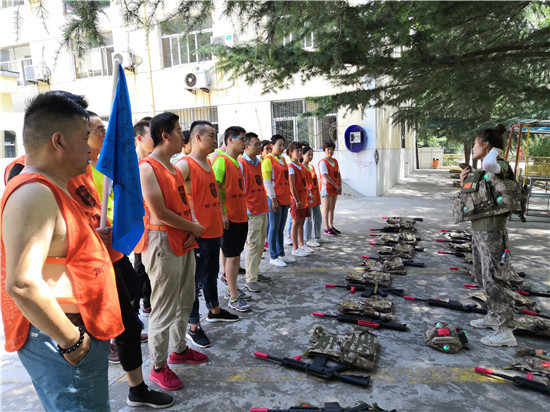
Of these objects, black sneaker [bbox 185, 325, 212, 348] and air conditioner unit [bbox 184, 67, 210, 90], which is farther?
air conditioner unit [bbox 184, 67, 210, 90]

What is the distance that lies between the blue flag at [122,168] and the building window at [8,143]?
17350 mm

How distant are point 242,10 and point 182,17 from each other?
60 centimetres

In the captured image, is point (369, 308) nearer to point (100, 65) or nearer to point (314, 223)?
point (314, 223)

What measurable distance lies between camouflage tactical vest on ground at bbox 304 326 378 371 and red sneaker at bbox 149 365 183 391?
1109 millimetres

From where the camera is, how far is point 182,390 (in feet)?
8.96

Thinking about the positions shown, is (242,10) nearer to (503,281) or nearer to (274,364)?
(274,364)

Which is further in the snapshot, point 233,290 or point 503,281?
point 233,290

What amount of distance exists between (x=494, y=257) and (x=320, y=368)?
2.00 metres

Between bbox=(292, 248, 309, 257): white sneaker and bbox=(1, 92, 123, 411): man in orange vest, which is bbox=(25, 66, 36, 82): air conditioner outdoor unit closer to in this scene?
bbox=(292, 248, 309, 257): white sneaker

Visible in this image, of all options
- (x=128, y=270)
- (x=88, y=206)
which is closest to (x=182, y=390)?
(x=128, y=270)

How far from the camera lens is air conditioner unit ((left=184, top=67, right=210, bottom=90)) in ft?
45.2

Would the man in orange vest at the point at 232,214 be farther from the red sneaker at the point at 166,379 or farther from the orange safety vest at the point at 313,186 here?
the orange safety vest at the point at 313,186

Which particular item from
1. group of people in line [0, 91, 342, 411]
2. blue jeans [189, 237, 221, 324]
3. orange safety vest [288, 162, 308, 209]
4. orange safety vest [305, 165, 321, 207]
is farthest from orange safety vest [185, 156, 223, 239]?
orange safety vest [305, 165, 321, 207]

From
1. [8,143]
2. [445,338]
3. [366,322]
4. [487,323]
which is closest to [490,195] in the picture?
[487,323]
